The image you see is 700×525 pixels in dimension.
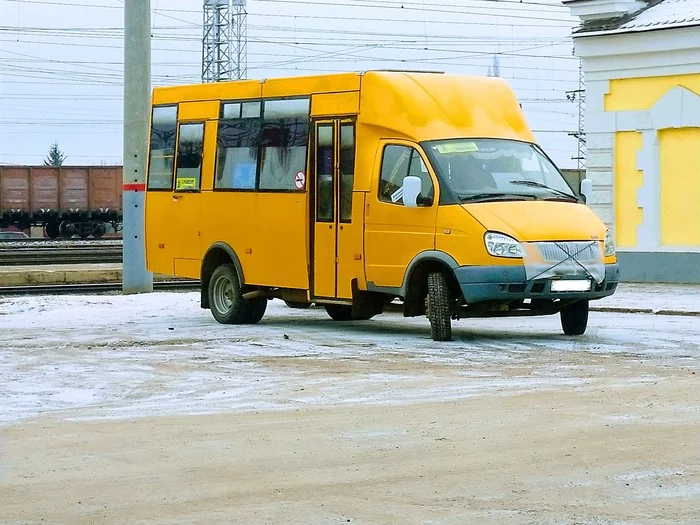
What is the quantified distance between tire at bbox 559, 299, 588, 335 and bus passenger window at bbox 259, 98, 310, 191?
3300 mm

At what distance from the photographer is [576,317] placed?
16.0 meters

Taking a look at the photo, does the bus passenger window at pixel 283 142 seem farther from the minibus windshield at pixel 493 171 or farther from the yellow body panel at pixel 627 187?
the yellow body panel at pixel 627 187

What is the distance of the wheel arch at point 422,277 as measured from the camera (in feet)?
49.5

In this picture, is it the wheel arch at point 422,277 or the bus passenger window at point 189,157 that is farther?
the bus passenger window at point 189,157

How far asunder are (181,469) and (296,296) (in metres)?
9.12

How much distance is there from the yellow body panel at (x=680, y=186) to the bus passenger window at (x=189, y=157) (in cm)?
1030

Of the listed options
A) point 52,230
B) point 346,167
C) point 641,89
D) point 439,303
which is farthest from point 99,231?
point 439,303

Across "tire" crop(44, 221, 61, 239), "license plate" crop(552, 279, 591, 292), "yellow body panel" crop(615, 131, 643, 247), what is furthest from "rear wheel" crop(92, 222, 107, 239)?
"license plate" crop(552, 279, 591, 292)

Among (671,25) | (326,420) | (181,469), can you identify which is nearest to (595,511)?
(181,469)

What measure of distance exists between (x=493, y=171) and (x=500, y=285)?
1.51 meters

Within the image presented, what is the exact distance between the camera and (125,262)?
77.4ft

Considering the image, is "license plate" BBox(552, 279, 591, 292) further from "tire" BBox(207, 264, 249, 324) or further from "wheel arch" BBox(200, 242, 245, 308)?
"wheel arch" BBox(200, 242, 245, 308)

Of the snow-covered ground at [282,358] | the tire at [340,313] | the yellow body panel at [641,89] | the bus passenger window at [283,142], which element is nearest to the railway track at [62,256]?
the yellow body panel at [641,89]

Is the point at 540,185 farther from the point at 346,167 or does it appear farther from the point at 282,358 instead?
the point at 282,358
